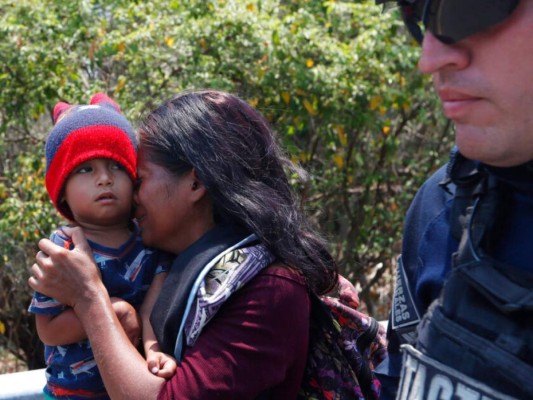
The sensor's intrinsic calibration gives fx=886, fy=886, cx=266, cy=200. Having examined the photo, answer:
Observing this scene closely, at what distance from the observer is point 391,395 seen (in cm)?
180

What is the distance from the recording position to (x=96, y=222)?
2453 millimetres

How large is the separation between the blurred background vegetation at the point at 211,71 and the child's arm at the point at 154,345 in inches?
99.8

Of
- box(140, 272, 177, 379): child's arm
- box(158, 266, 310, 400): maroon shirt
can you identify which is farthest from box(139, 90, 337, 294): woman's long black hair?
box(140, 272, 177, 379): child's arm

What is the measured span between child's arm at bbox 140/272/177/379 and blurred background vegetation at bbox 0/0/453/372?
8.32 ft

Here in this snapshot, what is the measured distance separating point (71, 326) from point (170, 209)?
0.40 meters

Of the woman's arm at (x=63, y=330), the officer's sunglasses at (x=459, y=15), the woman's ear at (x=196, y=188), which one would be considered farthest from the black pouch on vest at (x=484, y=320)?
the woman's arm at (x=63, y=330)

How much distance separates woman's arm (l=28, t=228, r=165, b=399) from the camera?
84.4 inches

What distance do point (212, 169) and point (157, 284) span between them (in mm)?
358

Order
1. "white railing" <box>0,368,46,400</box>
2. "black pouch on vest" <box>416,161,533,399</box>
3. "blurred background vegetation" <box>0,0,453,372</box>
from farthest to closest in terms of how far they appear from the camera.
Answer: "blurred background vegetation" <box>0,0,453,372</box>
"white railing" <box>0,368,46,400</box>
"black pouch on vest" <box>416,161,533,399</box>

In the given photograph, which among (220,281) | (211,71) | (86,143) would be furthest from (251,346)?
(211,71)

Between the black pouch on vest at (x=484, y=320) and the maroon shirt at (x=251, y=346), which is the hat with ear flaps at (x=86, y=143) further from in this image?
the black pouch on vest at (x=484, y=320)

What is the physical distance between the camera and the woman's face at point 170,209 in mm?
2365

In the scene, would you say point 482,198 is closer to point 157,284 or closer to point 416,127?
point 157,284

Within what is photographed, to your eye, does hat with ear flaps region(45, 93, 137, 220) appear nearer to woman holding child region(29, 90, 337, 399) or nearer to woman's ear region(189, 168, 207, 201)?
woman holding child region(29, 90, 337, 399)
